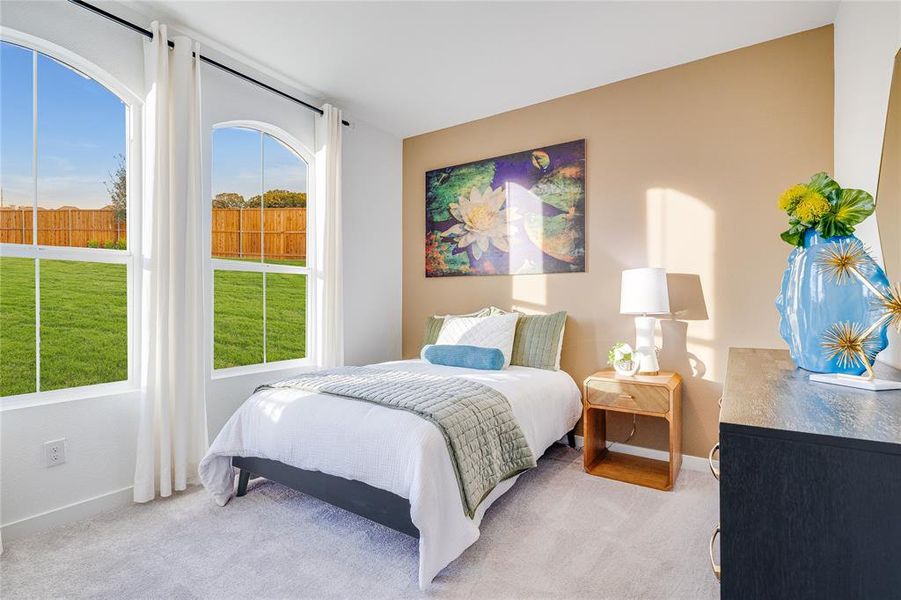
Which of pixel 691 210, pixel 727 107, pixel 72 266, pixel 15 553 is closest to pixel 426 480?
pixel 15 553

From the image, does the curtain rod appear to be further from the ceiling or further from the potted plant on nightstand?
the potted plant on nightstand

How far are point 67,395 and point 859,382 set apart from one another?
10.3 ft

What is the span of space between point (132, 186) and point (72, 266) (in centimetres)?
228

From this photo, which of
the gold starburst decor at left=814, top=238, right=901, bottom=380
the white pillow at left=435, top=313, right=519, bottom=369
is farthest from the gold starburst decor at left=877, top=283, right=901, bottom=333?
the white pillow at left=435, top=313, right=519, bottom=369

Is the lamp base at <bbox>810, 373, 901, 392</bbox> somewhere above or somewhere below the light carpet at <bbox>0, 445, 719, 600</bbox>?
above

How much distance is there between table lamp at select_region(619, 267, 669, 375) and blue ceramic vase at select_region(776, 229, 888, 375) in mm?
1480

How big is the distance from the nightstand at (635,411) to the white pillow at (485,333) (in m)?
0.68

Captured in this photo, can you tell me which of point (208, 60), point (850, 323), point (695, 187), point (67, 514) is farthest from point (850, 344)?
point (208, 60)

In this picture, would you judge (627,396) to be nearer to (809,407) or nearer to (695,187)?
(695,187)

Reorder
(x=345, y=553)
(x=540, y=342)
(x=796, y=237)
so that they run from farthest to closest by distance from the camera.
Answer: (x=540, y=342) < (x=345, y=553) < (x=796, y=237)

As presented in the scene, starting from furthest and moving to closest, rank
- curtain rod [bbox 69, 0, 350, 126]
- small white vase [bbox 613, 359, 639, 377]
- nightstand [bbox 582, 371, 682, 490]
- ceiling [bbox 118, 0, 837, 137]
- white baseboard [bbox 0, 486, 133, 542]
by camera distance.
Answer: small white vase [bbox 613, 359, 639, 377]
nightstand [bbox 582, 371, 682, 490]
ceiling [bbox 118, 0, 837, 137]
curtain rod [bbox 69, 0, 350, 126]
white baseboard [bbox 0, 486, 133, 542]

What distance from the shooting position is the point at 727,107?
9.43 feet

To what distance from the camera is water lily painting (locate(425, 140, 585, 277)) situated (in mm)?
3439

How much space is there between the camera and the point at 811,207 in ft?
3.84
